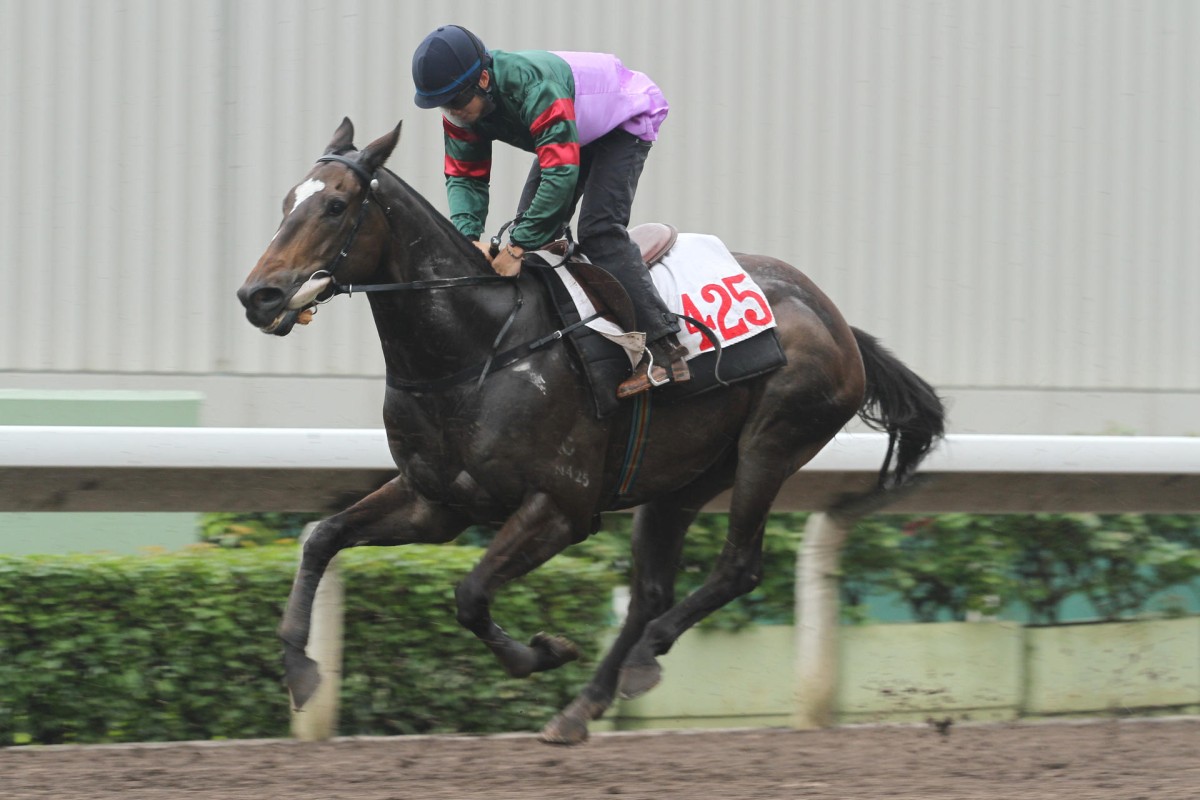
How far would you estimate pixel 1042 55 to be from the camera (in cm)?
780

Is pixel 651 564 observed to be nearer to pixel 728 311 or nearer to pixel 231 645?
pixel 728 311

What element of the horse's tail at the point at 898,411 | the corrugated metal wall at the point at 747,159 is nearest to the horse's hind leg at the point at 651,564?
the horse's tail at the point at 898,411

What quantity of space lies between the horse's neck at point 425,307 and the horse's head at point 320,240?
0.29 feet

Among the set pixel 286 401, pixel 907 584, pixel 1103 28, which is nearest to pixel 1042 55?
pixel 1103 28

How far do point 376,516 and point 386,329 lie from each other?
60cm

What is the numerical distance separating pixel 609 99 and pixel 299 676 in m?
2.05

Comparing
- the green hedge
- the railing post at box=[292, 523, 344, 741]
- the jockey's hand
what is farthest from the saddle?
the railing post at box=[292, 523, 344, 741]

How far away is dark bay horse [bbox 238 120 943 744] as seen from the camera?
427cm

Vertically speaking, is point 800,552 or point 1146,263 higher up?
point 1146,263

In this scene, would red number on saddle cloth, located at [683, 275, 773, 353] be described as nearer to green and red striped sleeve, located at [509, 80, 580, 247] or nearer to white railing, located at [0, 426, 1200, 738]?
green and red striped sleeve, located at [509, 80, 580, 247]

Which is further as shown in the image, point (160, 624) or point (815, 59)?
point (815, 59)

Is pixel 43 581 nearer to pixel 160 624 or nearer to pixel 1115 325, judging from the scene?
pixel 160 624

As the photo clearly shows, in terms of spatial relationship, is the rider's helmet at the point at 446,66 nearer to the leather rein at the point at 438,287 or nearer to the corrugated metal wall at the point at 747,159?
the leather rein at the point at 438,287

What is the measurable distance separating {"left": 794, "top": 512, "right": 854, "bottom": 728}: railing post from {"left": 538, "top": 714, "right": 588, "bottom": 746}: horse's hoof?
1.12m
